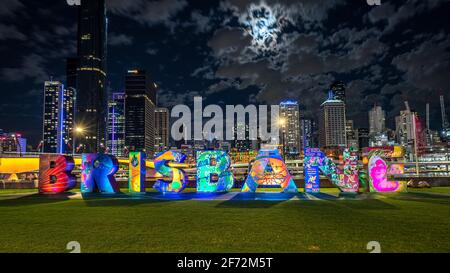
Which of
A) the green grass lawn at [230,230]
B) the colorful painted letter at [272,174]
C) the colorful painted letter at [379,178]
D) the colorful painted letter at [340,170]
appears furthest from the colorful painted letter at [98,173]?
the colorful painted letter at [379,178]

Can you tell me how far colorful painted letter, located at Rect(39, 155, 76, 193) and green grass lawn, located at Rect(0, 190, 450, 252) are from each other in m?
10.3

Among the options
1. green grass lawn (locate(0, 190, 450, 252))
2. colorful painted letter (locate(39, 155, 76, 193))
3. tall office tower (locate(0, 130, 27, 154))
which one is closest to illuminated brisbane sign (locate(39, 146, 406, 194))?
colorful painted letter (locate(39, 155, 76, 193))

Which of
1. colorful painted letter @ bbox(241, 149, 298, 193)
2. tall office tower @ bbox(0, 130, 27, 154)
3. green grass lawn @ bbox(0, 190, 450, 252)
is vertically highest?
tall office tower @ bbox(0, 130, 27, 154)

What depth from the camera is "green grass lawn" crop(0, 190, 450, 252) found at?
722cm

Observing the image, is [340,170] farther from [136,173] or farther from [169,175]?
[136,173]

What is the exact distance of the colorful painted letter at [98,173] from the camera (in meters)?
22.8

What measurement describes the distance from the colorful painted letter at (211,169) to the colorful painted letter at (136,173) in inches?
176

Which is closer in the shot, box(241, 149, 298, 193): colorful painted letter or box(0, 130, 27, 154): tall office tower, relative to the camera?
box(241, 149, 298, 193): colorful painted letter

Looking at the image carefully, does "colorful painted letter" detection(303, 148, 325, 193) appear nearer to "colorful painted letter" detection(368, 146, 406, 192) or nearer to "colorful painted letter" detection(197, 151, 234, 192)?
"colorful painted letter" detection(368, 146, 406, 192)

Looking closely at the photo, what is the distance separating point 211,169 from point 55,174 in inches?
458

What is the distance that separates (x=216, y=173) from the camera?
72.2 feet
